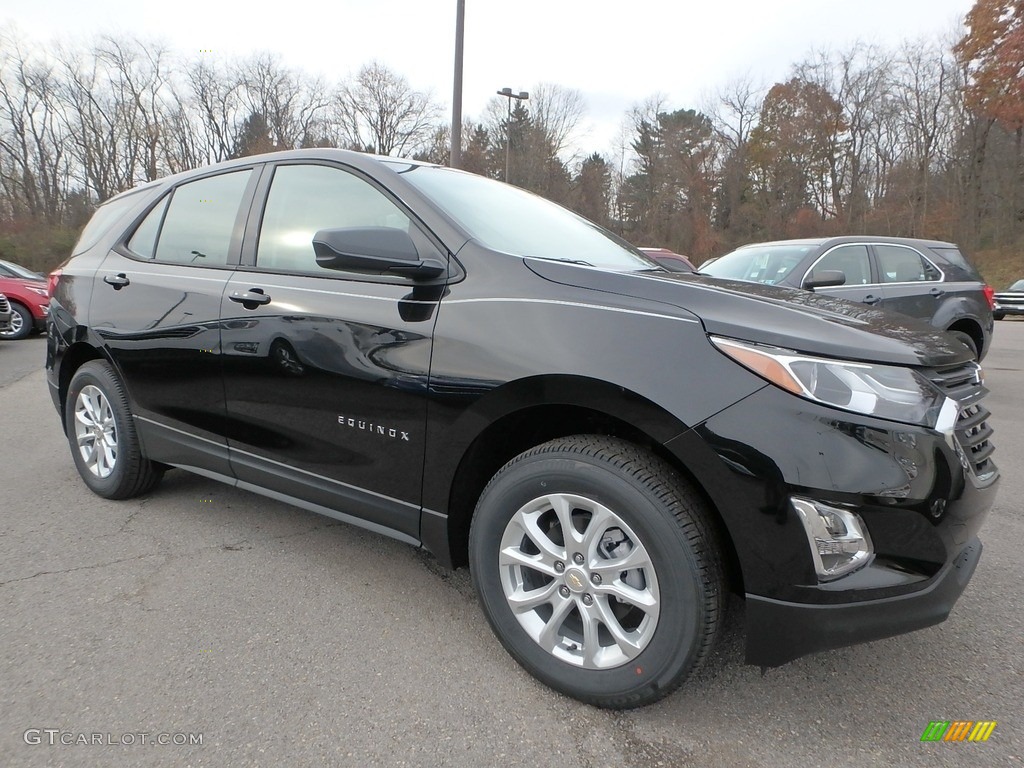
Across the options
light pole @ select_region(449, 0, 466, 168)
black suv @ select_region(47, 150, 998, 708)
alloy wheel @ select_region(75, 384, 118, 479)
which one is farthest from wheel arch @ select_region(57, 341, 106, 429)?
light pole @ select_region(449, 0, 466, 168)

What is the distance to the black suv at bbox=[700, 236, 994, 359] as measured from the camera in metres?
6.37

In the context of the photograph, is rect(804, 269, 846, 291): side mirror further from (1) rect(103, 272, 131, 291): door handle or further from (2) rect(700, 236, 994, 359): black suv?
(1) rect(103, 272, 131, 291): door handle

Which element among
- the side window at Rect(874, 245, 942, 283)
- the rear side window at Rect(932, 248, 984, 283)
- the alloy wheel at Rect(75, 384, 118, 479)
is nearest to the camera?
the alloy wheel at Rect(75, 384, 118, 479)

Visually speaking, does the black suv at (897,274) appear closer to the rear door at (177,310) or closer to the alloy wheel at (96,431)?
the rear door at (177,310)

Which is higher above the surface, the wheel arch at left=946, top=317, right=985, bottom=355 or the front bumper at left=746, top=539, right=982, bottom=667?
the wheel arch at left=946, top=317, right=985, bottom=355

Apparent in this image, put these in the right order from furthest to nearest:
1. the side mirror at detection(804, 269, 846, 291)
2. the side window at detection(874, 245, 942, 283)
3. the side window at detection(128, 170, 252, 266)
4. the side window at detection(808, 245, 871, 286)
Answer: the side window at detection(874, 245, 942, 283)
the side window at detection(808, 245, 871, 286)
the side mirror at detection(804, 269, 846, 291)
the side window at detection(128, 170, 252, 266)

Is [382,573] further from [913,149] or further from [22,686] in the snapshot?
[913,149]

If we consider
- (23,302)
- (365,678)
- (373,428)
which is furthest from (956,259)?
(23,302)

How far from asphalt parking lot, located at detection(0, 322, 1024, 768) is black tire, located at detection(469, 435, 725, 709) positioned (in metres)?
0.14

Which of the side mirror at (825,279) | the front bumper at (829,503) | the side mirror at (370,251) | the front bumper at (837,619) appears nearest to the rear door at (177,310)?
the side mirror at (370,251)

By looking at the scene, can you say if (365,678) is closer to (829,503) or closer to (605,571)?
(605,571)

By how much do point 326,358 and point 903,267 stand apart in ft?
21.6

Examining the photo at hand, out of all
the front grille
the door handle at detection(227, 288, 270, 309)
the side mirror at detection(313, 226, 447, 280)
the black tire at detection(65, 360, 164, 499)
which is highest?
the side mirror at detection(313, 226, 447, 280)

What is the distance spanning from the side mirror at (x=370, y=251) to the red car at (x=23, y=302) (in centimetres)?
1230
